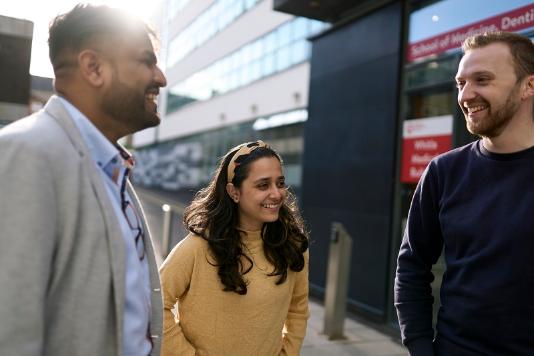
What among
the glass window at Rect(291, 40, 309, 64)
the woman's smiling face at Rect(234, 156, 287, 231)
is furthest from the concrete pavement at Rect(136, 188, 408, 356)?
the glass window at Rect(291, 40, 309, 64)

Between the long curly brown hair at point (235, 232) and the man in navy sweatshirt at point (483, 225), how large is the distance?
23.7 inches

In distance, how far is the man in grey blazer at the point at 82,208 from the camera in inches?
40.7

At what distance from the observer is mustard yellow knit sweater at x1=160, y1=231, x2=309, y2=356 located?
2182mm

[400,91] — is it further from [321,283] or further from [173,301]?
[173,301]

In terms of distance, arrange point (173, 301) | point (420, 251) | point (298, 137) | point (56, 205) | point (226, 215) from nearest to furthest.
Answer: point (56, 205) < point (420, 251) < point (173, 301) < point (226, 215) < point (298, 137)

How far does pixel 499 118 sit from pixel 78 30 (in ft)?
5.13

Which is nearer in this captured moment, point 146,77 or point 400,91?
point 146,77

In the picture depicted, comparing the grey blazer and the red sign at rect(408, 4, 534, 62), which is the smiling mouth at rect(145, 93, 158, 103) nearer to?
the grey blazer

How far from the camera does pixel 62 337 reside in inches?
44.6

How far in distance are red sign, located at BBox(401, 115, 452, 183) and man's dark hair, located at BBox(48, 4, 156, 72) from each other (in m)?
4.90

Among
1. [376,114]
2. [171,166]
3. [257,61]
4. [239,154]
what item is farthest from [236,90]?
[239,154]

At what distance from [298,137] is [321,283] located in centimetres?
768

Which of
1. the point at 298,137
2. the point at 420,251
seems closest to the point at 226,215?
the point at 420,251

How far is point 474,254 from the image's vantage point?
1.75 metres
